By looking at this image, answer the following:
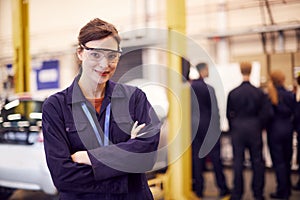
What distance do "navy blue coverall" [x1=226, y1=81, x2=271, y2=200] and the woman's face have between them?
6.69 feet

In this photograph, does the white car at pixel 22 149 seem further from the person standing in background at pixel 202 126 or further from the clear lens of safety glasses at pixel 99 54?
the clear lens of safety glasses at pixel 99 54

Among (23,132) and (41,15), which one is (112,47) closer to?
(23,132)

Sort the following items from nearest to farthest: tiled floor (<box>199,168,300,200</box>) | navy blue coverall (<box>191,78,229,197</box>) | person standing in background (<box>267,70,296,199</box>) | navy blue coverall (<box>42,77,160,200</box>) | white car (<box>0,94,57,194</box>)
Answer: navy blue coverall (<box>42,77,160,200</box>)
white car (<box>0,94,57,194</box>)
navy blue coverall (<box>191,78,229,197</box>)
person standing in background (<box>267,70,296,199</box>)
tiled floor (<box>199,168,300,200</box>)

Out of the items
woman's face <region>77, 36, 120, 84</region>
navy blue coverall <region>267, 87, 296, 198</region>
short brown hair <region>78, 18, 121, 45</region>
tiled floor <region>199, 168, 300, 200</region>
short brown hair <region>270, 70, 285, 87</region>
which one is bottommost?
tiled floor <region>199, 168, 300, 200</region>

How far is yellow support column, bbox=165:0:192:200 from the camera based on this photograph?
8.75 ft

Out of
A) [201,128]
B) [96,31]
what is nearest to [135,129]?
[96,31]

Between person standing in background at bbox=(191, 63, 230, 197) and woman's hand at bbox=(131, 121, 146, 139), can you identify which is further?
person standing in background at bbox=(191, 63, 230, 197)

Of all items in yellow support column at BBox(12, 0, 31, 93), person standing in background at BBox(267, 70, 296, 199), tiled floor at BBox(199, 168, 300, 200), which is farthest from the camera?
yellow support column at BBox(12, 0, 31, 93)

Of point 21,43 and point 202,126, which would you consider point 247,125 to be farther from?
point 21,43

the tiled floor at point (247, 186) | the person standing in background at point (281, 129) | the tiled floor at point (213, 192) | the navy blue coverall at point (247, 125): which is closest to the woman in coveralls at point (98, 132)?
the tiled floor at point (213, 192)

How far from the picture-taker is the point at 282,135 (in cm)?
319

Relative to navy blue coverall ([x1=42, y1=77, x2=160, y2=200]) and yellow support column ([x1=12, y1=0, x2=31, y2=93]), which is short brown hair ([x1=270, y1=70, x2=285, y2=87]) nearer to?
navy blue coverall ([x1=42, y1=77, x2=160, y2=200])

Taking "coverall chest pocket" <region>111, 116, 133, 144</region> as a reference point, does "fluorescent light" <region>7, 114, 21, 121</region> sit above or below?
below

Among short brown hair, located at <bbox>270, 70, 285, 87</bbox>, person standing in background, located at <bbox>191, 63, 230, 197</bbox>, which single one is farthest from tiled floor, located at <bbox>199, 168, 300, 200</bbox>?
short brown hair, located at <bbox>270, 70, 285, 87</bbox>
